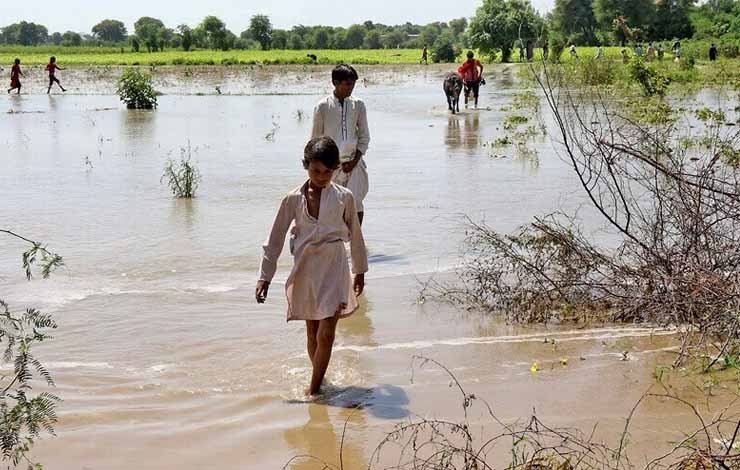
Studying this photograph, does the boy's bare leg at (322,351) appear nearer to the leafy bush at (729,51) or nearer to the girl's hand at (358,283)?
the girl's hand at (358,283)

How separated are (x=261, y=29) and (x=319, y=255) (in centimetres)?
10091

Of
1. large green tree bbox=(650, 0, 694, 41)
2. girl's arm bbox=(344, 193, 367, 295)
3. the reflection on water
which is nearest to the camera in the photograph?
girl's arm bbox=(344, 193, 367, 295)

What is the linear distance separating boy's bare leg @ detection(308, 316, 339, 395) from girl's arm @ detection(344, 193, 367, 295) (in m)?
0.27

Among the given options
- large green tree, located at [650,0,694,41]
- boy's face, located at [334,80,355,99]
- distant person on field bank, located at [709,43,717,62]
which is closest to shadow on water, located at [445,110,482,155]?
boy's face, located at [334,80,355,99]

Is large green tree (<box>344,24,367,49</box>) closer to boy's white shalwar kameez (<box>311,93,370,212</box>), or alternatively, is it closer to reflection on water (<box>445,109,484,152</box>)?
reflection on water (<box>445,109,484,152</box>)

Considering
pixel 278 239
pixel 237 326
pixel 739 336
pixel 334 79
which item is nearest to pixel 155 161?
pixel 334 79

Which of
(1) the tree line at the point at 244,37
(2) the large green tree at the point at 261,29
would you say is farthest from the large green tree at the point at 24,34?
(2) the large green tree at the point at 261,29

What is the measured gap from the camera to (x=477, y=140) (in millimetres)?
16875

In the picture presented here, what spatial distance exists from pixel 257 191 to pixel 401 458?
7774mm

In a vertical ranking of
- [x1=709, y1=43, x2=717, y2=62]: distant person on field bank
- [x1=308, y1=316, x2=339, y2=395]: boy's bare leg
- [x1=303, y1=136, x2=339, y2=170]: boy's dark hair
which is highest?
[x1=709, y1=43, x2=717, y2=62]: distant person on field bank

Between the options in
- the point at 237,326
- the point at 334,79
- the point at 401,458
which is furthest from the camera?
the point at 334,79

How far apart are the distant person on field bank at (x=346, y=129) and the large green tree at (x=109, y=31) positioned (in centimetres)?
17799

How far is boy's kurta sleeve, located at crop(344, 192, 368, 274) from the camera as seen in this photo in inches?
199

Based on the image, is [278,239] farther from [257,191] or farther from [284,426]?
[257,191]
